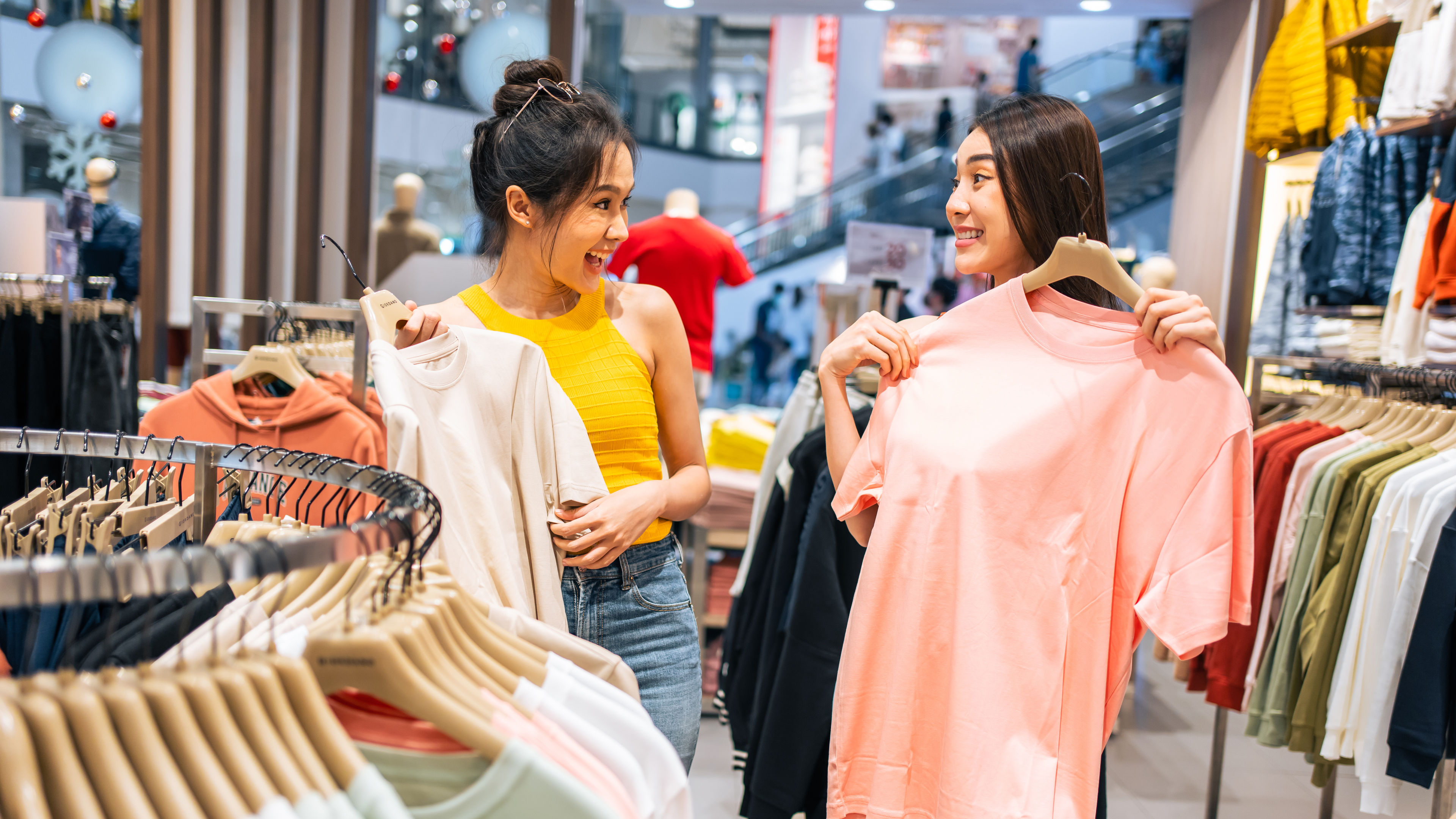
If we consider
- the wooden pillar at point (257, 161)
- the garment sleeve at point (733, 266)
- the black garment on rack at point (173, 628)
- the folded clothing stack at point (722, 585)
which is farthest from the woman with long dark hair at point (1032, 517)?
the wooden pillar at point (257, 161)

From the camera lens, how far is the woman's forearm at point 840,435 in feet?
5.03

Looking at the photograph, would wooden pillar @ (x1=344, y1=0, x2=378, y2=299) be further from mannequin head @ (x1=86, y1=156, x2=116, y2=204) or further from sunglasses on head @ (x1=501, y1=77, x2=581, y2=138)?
sunglasses on head @ (x1=501, y1=77, x2=581, y2=138)

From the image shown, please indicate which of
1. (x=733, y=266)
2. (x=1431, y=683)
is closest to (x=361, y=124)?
(x=733, y=266)

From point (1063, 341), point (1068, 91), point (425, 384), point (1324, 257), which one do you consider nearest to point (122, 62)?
point (425, 384)

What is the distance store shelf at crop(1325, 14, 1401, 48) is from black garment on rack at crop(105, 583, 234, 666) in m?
4.31

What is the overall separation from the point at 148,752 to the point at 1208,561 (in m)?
1.23

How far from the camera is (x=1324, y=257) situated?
158 inches

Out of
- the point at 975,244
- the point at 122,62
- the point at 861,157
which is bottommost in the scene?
the point at 975,244

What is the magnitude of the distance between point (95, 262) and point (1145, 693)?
500cm

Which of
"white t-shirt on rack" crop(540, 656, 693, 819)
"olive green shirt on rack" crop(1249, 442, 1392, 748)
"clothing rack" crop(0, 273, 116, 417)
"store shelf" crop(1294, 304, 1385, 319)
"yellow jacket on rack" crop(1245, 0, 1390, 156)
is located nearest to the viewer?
"white t-shirt on rack" crop(540, 656, 693, 819)

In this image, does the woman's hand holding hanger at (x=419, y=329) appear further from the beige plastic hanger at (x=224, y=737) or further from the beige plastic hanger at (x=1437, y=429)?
the beige plastic hanger at (x=1437, y=429)

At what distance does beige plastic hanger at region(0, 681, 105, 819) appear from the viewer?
24.8 inches

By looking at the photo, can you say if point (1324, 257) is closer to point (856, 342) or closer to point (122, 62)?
point (856, 342)

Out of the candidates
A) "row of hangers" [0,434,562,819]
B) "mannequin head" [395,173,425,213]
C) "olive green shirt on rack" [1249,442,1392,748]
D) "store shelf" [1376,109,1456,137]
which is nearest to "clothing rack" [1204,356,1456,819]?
→ "olive green shirt on rack" [1249,442,1392,748]
